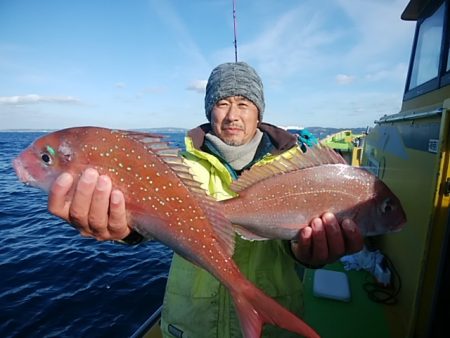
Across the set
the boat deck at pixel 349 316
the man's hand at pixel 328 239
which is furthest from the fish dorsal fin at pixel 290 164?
the boat deck at pixel 349 316

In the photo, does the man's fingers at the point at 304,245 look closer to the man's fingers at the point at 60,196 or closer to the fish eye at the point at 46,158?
the man's fingers at the point at 60,196

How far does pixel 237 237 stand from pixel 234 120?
1.34 m

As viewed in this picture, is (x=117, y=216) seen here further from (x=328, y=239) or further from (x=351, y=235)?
(x=351, y=235)

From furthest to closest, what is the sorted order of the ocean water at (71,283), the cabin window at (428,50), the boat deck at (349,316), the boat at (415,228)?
the ocean water at (71,283)
the cabin window at (428,50)
the boat deck at (349,316)
the boat at (415,228)

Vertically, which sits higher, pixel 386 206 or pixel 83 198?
pixel 83 198

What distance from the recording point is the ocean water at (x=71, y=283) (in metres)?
6.69

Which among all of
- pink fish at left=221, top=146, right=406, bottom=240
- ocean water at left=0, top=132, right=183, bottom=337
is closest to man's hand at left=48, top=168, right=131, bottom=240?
pink fish at left=221, top=146, right=406, bottom=240

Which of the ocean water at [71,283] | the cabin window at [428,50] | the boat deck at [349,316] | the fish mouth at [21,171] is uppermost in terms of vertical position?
the cabin window at [428,50]

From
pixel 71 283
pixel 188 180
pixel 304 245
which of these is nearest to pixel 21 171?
pixel 188 180

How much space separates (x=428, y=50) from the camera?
15.7 feet

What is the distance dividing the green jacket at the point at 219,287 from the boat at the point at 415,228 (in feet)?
4.24

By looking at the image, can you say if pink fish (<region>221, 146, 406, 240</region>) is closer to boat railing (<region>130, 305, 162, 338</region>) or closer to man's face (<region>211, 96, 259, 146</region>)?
man's face (<region>211, 96, 259, 146</region>)

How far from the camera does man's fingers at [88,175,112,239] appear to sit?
1.89 meters

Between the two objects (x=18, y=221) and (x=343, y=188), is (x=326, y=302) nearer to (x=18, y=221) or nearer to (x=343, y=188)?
(x=343, y=188)
